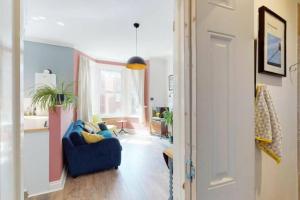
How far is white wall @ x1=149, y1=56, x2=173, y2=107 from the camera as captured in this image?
695 centimetres

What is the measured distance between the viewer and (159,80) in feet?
23.1

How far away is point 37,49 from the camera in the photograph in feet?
14.9

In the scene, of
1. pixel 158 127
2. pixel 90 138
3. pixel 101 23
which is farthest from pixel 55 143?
pixel 158 127

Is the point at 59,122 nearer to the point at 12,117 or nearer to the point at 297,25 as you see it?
the point at 12,117

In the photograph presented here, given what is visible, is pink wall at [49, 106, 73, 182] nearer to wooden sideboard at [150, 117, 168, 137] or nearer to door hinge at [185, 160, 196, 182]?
door hinge at [185, 160, 196, 182]

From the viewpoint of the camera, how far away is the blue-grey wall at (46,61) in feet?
14.6

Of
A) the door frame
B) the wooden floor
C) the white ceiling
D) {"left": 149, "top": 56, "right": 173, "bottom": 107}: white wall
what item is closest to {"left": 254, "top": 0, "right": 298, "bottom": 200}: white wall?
the door frame

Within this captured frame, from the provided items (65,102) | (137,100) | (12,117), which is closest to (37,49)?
(65,102)

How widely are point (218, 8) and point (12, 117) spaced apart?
98 centimetres

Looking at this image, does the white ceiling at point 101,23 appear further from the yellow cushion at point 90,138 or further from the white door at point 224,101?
Result: the white door at point 224,101

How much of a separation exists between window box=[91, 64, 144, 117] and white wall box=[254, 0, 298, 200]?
5.56 metres

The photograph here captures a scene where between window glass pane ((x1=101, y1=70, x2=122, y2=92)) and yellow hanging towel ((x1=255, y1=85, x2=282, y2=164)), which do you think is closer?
yellow hanging towel ((x1=255, y1=85, x2=282, y2=164))

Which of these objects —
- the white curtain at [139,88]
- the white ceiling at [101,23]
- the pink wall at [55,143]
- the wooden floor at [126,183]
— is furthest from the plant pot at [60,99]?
the white curtain at [139,88]

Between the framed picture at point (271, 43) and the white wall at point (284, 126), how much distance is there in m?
0.04
